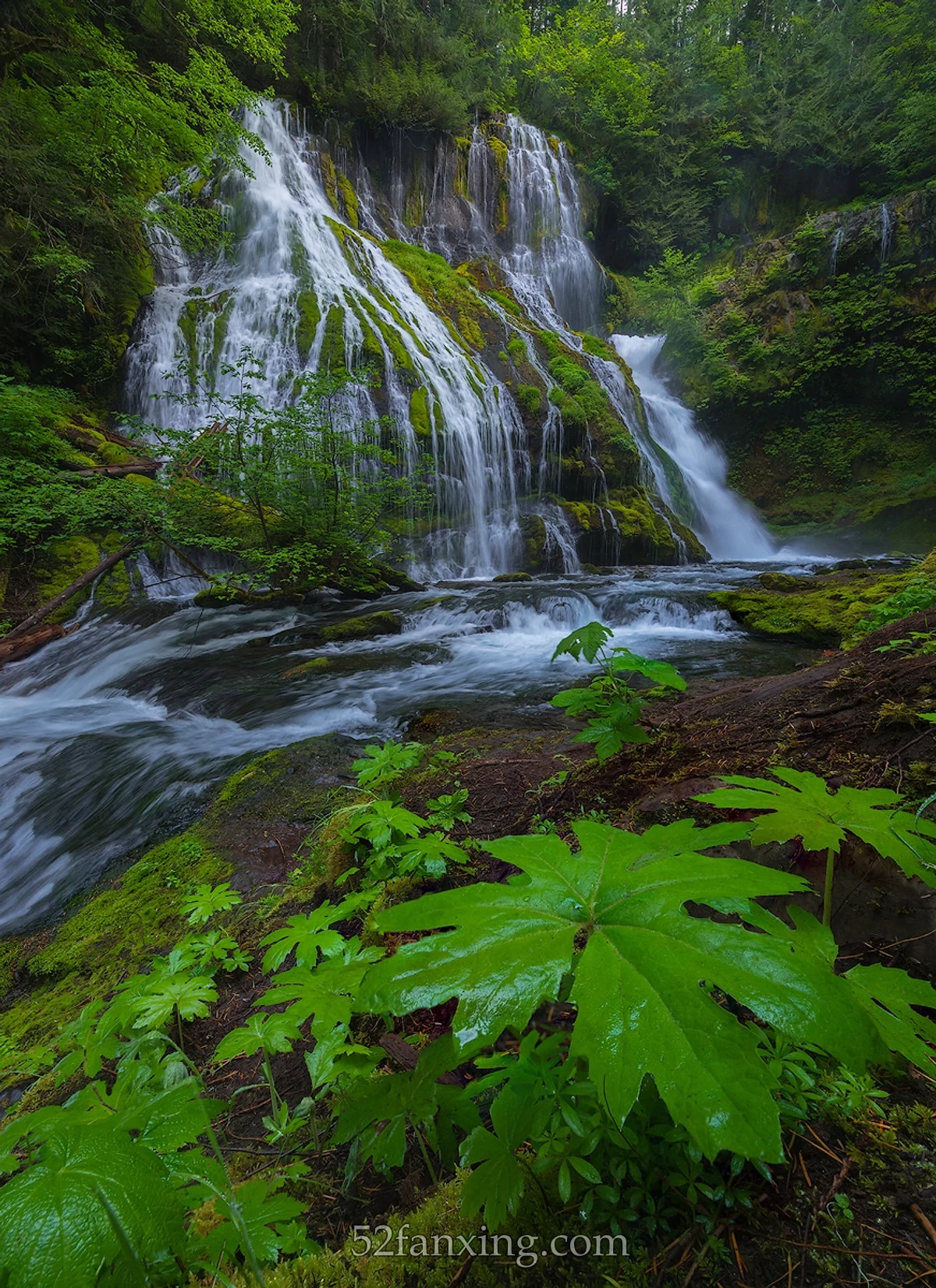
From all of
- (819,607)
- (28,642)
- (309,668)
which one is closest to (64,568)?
(28,642)

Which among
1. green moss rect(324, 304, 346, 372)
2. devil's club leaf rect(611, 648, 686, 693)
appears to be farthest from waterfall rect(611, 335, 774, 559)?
devil's club leaf rect(611, 648, 686, 693)

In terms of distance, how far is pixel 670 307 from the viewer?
2084 cm

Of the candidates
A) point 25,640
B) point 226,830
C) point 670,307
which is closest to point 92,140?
point 25,640

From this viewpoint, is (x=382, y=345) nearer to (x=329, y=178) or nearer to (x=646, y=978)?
(x=329, y=178)

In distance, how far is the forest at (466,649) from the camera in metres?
0.77

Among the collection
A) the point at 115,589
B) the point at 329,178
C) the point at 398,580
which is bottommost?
the point at 398,580

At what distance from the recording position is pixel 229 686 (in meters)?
6.30

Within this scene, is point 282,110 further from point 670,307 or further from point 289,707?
point 289,707

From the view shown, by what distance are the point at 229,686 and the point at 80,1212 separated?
6.13 m

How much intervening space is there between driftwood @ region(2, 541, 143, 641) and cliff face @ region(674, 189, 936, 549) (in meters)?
20.1

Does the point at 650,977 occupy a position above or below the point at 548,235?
below

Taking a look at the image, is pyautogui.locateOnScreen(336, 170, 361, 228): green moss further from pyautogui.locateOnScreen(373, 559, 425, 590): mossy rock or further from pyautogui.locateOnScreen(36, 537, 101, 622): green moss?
pyautogui.locateOnScreen(36, 537, 101, 622): green moss

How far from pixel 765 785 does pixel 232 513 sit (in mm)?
9741

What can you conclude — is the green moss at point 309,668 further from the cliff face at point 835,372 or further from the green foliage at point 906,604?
the cliff face at point 835,372
